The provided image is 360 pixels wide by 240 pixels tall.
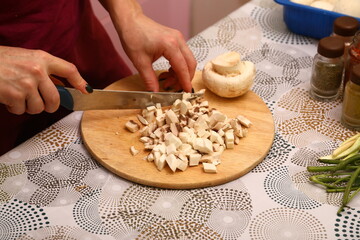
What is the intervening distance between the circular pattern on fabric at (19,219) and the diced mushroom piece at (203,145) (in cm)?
41

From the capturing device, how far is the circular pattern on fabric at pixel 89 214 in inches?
48.0

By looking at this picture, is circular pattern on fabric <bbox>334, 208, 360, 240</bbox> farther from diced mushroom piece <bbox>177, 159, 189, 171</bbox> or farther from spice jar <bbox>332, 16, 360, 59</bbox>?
spice jar <bbox>332, 16, 360, 59</bbox>

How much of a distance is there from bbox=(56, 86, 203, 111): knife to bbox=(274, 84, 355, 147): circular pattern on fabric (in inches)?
10.4

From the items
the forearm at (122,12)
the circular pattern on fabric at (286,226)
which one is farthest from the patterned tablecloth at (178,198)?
the forearm at (122,12)

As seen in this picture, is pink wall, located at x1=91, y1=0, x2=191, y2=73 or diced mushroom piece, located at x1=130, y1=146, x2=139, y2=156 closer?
diced mushroom piece, located at x1=130, y1=146, x2=139, y2=156

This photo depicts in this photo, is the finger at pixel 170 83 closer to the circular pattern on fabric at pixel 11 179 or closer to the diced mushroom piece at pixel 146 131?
the diced mushroom piece at pixel 146 131

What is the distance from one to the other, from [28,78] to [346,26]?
93cm

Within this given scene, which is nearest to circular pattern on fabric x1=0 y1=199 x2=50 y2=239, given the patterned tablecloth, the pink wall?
the patterned tablecloth

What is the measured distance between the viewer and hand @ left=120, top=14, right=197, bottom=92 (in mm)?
1558

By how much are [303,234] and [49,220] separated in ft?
1.96

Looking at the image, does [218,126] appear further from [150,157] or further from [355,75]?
[355,75]

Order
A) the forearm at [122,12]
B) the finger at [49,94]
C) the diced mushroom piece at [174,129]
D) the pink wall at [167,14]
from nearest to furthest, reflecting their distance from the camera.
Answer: the finger at [49,94], the diced mushroom piece at [174,129], the forearm at [122,12], the pink wall at [167,14]

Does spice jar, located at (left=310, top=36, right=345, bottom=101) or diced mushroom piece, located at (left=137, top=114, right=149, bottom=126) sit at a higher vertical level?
spice jar, located at (left=310, top=36, right=345, bottom=101)

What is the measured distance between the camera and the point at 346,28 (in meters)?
1.55
